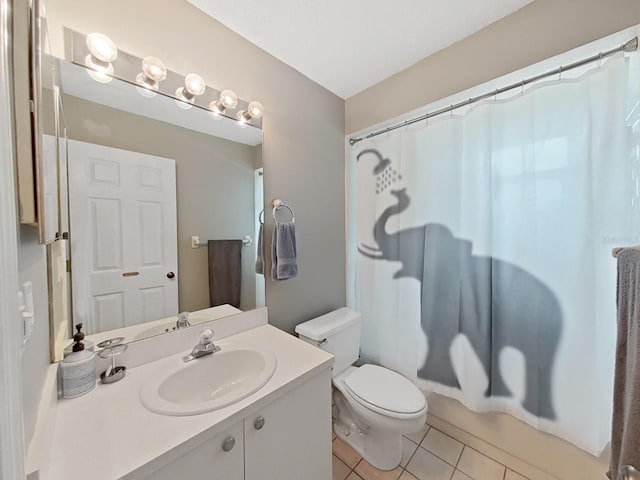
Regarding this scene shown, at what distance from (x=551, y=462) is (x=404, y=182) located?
1611mm

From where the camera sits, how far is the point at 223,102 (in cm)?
121

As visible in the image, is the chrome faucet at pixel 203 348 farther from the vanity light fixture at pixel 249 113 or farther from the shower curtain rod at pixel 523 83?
the shower curtain rod at pixel 523 83

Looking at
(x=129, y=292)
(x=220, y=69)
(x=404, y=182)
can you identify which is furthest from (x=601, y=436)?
(x=220, y=69)

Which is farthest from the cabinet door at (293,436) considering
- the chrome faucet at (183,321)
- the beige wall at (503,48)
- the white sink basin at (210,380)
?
the beige wall at (503,48)

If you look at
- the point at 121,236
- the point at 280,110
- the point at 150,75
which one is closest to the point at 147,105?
the point at 150,75

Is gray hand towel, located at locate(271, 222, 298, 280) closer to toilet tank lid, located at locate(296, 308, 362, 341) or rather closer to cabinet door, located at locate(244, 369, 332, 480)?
toilet tank lid, located at locate(296, 308, 362, 341)

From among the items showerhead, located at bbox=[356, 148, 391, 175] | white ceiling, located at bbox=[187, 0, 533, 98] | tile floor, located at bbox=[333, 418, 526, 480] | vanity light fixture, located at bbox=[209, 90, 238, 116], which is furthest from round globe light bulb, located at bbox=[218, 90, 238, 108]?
tile floor, located at bbox=[333, 418, 526, 480]

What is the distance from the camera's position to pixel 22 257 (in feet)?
1.80

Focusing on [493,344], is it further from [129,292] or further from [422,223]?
[129,292]

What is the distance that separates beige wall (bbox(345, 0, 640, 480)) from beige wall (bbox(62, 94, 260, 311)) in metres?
1.04

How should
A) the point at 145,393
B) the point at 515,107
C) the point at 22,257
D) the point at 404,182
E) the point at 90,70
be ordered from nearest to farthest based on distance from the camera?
1. the point at 22,257
2. the point at 145,393
3. the point at 90,70
4. the point at 515,107
5. the point at 404,182

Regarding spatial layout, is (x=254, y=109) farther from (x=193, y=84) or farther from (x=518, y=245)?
(x=518, y=245)

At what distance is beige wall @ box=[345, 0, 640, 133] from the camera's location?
98 centimetres

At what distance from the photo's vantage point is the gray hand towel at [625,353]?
2.02 feet
